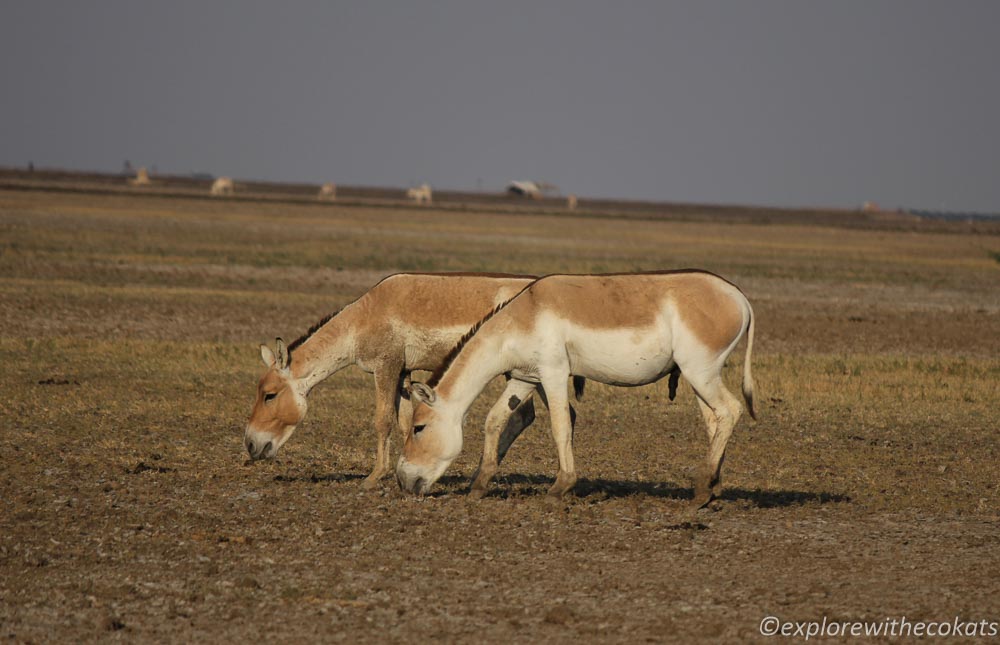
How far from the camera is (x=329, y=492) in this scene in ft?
36.2

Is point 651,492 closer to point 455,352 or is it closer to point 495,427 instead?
point 495,427

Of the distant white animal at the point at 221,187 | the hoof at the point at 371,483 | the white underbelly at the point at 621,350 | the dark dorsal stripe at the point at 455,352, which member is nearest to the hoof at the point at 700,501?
the white underbelly at the point at 621,350

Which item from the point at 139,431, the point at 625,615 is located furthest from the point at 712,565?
the point at 139,431

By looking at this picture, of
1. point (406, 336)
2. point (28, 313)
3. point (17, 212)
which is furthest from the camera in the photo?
point (17, 212)

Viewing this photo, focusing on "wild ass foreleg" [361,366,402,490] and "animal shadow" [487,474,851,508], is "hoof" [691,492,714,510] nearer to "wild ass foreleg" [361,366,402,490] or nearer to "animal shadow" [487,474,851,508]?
"animal shadow" [487,474,851,508]

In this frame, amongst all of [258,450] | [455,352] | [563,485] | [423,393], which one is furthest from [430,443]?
[258,450]

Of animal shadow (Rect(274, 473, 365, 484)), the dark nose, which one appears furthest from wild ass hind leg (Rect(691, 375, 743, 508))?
the dark nose

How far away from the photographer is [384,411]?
1141 cm

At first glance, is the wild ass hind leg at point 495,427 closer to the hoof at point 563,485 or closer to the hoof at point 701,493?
the hoof at point 563,485

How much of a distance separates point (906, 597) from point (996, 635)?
0.81 meters

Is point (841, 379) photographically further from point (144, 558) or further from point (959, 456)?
point (144, 558)

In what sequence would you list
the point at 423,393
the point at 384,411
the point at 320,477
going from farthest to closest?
the point at 320,477 < the point at 384,411 < the point at 423,393

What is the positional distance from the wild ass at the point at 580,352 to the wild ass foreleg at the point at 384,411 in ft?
2.86

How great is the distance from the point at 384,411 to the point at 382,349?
0.57 m
